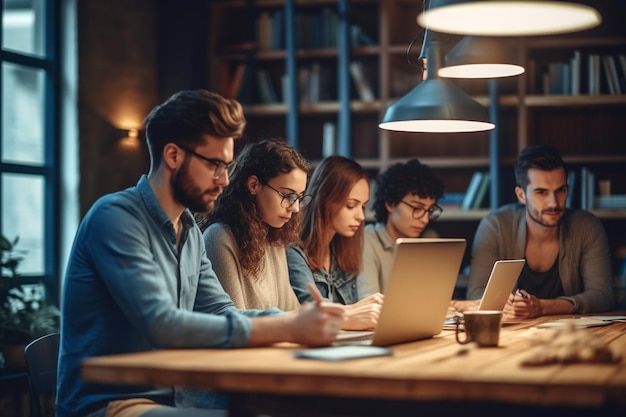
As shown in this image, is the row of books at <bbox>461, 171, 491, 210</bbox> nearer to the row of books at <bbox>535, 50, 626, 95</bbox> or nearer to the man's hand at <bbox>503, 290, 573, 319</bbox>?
the row of books at <bbox>535, 50, 626, 95</bbox>

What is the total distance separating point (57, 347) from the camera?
2775 millimetres

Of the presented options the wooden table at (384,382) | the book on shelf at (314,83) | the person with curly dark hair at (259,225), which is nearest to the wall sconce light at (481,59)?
the person with curly dark hair at (259,225)

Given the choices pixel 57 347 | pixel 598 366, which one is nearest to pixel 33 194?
pixel 57 347

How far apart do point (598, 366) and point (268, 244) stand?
1658mm

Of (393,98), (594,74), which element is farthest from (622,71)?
(393,98)

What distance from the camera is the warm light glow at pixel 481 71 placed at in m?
3.74

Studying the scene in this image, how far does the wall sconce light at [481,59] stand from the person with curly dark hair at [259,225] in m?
0.77

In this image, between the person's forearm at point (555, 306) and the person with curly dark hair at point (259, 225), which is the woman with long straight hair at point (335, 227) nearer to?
the person with curly dark hair at point (259, 225)

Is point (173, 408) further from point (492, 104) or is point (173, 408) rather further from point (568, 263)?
point (492, 104)

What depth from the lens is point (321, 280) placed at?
152 inches

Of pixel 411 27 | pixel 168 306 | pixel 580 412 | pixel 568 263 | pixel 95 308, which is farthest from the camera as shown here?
pixel 411 27

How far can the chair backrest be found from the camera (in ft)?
8.66

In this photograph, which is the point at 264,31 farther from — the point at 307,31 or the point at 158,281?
the point at 158,281

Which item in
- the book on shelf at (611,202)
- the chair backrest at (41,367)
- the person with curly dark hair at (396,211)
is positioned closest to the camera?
the chair backrest at (41,367)
